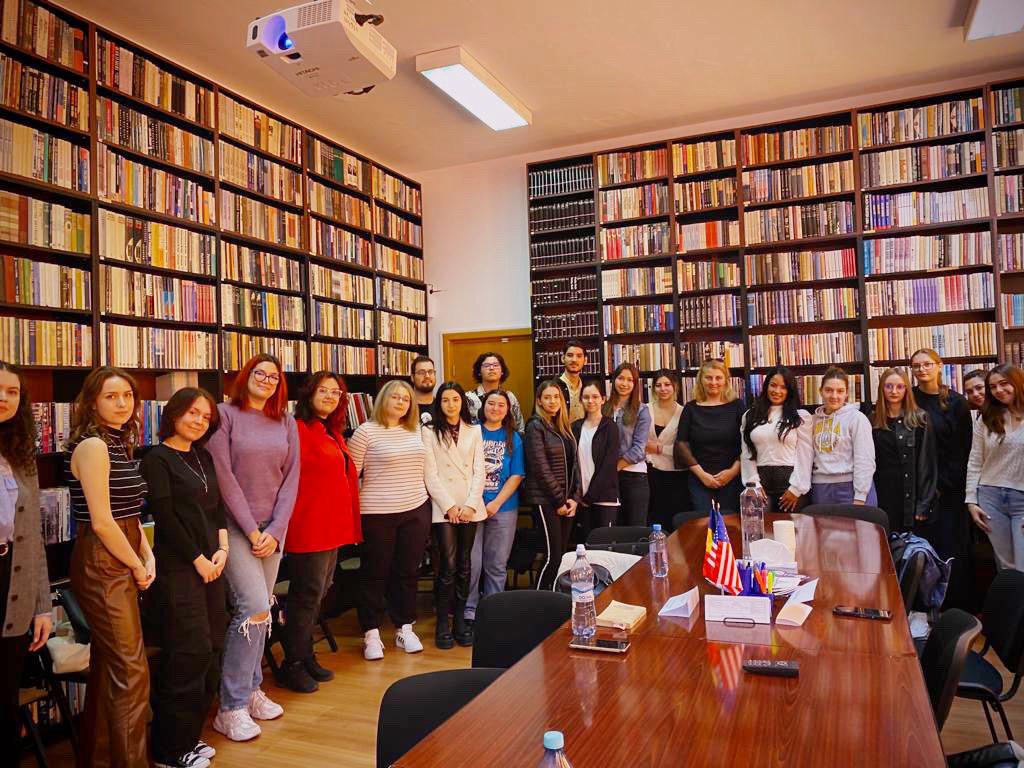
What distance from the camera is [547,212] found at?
647 cm

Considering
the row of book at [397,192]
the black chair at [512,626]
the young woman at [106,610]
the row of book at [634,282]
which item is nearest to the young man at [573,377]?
the row of book at [634,282]

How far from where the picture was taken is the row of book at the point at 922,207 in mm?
5305

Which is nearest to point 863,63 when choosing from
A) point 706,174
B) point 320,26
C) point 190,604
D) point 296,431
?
point 706,174

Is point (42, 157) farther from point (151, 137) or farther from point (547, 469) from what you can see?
point (547, 469)

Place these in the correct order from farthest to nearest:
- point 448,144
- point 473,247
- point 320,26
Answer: point 473,247 < point 448,144 < point 320,26

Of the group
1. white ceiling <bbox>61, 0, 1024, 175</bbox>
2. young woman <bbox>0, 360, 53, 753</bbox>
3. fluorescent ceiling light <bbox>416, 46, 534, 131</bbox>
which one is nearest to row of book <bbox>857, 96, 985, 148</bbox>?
white ceiling <bbox>61, 0, 1024, 175</bbox>

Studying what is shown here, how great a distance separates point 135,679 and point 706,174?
211 inches

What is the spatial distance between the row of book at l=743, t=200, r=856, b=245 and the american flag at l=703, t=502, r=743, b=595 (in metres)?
3.98

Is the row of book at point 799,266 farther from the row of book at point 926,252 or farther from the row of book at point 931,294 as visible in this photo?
the row of book at point 931,294

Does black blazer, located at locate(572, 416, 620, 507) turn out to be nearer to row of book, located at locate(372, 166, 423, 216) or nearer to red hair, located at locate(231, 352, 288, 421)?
red hair, located at locate(231, 352, 288, 421)

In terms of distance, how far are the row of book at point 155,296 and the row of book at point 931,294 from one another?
16.0 feet

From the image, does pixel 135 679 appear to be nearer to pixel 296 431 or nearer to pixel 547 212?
pixel 296 431

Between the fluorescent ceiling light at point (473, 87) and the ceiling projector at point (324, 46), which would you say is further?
the fluorescent ceiling light at point (473, 87)

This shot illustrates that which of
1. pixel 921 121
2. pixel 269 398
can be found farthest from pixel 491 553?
pixel 921 121
